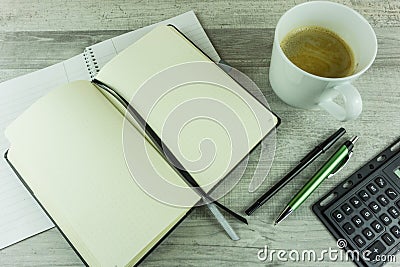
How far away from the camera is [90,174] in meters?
0.51

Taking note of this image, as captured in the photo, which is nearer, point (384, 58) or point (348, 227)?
point (348, 227)

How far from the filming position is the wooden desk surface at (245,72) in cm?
54

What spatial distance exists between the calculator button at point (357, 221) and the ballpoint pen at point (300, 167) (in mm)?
87

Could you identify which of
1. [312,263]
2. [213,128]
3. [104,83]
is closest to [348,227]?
[312,263]

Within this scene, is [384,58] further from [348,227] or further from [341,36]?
[348,227]

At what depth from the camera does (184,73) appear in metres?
0.58

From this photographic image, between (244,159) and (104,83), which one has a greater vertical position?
(104,83)

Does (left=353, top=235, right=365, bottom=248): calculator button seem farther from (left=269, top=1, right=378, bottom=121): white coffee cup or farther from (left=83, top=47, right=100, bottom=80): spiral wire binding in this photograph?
(left=83, top=47, right=100, bottom=80): spiral wire binding

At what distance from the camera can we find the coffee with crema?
0.56 m

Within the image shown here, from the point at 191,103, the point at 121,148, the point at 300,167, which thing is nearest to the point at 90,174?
the point at 121,148

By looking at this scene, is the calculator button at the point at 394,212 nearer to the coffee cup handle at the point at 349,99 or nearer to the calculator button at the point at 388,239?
the calculator button at the point at 388,239

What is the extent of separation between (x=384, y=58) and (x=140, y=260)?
0.45 meters

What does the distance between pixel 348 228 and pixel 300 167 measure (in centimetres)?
9

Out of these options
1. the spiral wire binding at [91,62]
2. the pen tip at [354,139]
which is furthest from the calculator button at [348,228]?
the spiral wire binding at [91,62]
